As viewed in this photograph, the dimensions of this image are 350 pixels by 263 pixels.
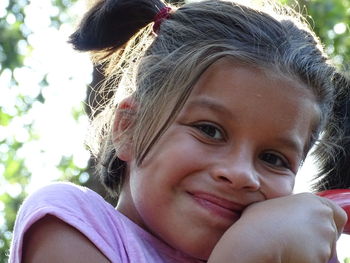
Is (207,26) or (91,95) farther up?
(207,26)

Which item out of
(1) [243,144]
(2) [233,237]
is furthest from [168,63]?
(2) [233,237]

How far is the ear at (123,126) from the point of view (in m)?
2.21

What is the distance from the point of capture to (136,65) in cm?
237

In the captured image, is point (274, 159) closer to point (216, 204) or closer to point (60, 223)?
point (216, 204)

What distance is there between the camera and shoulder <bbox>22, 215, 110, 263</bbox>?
1.75m

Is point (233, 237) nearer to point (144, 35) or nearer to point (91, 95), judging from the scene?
point (144, 35)

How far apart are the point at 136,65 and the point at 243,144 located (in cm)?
54

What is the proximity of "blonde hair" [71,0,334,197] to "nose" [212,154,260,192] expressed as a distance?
20 centimetres

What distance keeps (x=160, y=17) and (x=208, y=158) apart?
629 millimetres

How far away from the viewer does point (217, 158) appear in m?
1.94

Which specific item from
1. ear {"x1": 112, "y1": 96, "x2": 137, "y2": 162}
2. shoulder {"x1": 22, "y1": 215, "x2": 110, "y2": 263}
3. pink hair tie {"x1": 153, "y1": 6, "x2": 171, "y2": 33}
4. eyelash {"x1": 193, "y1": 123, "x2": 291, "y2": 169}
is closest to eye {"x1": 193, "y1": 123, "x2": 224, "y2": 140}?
eyelash {"x1": 193, "y1": 123, "x2": 291, "y2": 169}

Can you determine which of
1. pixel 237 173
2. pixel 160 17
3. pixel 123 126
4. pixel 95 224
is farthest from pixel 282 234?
pixel 160 17

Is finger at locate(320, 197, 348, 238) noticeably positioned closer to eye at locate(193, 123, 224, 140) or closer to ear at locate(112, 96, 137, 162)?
eye at locate(193, 123, 224, 140)

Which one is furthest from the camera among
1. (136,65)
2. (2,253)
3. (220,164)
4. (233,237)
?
(2,253)
